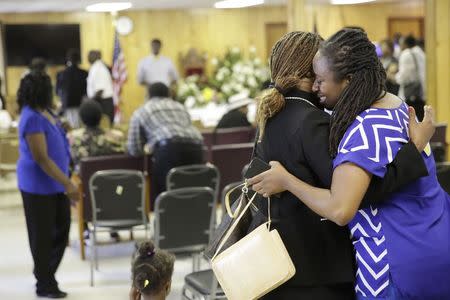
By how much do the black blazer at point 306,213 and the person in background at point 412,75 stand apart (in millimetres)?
8772

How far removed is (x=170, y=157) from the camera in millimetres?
7242

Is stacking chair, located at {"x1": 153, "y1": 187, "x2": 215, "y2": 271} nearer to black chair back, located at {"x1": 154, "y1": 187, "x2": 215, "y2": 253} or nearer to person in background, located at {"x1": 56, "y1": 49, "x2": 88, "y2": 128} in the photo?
black chair back, located at {"x1": 154, "y1": 187, "x2": 215, "y2": 253}

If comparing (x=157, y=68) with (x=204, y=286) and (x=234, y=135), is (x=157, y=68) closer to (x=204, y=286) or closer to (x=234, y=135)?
(x=234, y=135)

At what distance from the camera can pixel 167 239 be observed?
5.52 meters

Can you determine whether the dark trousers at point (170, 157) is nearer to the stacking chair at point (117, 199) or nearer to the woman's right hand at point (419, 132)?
the stacking chair at point (117, 199)

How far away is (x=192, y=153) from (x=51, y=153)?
1.96 meters

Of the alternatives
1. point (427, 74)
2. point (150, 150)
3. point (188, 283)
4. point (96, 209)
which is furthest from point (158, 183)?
point (427, 74)

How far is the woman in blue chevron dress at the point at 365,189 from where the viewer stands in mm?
2281

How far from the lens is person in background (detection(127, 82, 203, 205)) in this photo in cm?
725

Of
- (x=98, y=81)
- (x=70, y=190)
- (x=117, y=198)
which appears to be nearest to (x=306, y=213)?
(x=70, y=190)

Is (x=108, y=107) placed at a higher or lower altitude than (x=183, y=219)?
higher

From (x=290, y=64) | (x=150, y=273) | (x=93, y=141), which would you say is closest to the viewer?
(x=290, y=64)

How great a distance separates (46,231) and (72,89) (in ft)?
27.0

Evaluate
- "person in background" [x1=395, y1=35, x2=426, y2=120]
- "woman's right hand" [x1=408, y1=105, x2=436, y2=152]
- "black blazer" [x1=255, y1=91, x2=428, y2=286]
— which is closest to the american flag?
"person in background" [x1=395, y1=35, x2=426, y2=120]
